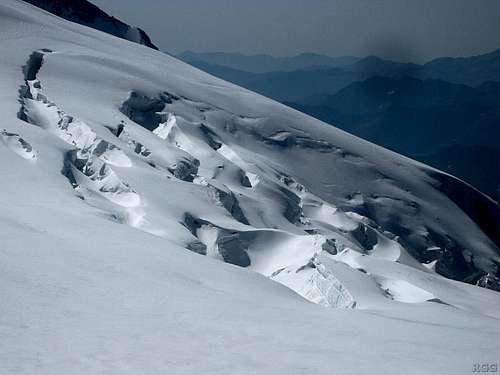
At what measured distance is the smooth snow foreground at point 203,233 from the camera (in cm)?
750

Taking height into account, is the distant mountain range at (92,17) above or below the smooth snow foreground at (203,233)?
above

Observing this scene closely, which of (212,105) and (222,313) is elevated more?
(212,105)

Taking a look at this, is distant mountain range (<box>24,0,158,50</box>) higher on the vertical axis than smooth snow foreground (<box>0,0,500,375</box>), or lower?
higher

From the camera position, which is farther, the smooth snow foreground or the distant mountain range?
the distant mountain range

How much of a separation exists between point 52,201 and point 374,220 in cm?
3400

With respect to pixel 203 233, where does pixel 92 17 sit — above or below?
above

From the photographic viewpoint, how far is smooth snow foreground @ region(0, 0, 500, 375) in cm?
750

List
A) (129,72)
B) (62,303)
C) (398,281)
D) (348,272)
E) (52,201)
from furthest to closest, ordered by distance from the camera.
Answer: (129,72) → (398,281) → (348,272) → (52,201) → (62,303)

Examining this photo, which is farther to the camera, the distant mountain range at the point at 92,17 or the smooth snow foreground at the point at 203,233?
the distant mountain range at the point at 92,17

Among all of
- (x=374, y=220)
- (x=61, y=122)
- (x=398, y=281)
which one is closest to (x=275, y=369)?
(x=398, y=281)

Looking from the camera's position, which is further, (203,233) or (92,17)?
(92,17)

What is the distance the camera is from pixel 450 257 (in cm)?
4669

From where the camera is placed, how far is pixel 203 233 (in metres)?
23.5

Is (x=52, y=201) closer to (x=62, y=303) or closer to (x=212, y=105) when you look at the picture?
(x=62, y=303)
